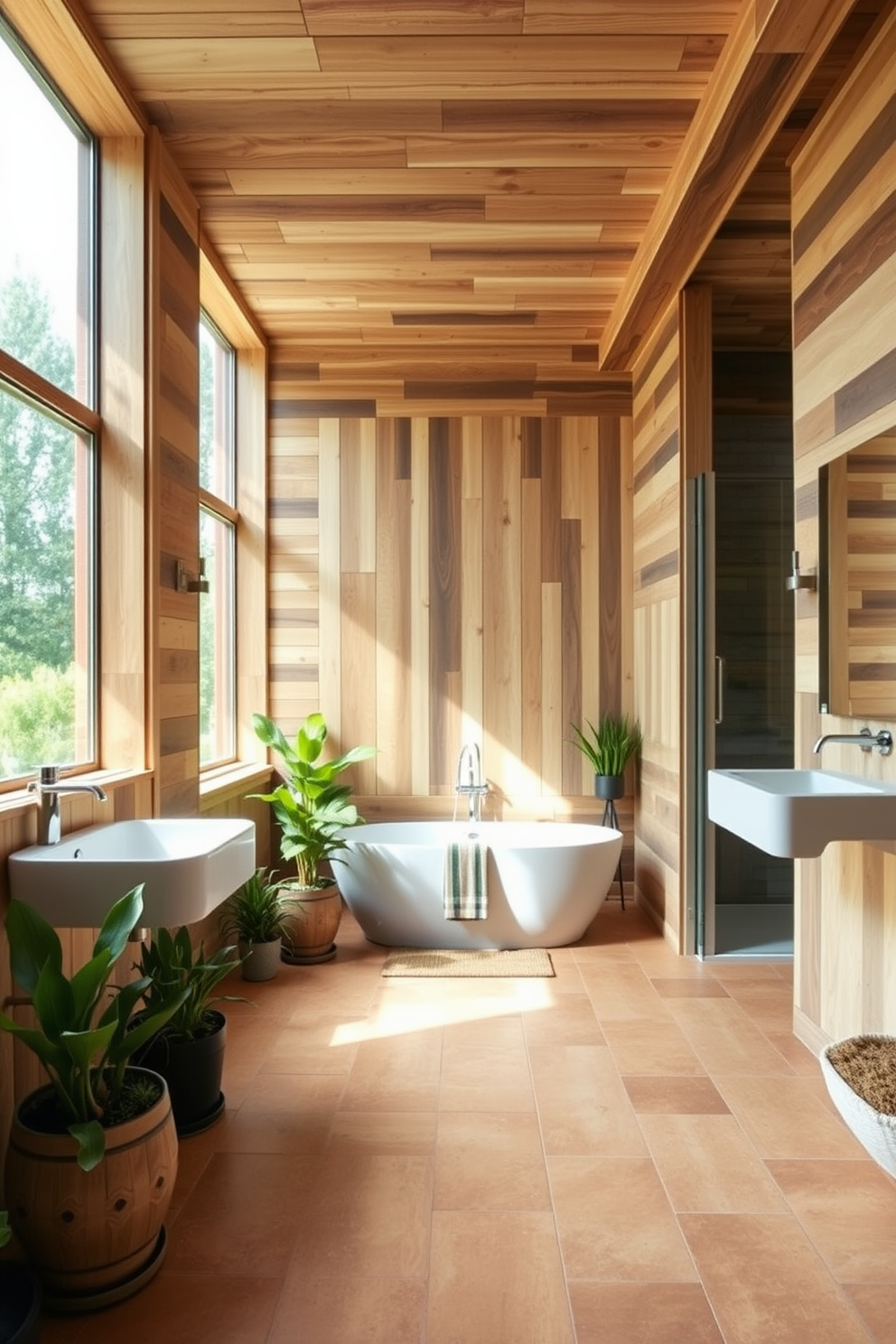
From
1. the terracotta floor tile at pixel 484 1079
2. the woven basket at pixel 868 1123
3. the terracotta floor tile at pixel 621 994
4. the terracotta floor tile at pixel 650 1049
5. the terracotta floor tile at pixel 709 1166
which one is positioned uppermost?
the woven basket at pixel 868 1123

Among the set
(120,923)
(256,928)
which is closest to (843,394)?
(120,923)

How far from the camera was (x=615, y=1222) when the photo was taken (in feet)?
6.75

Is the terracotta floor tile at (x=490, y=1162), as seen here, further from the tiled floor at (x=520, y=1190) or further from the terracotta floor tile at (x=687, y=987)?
the terracotta floor tile at (x=687, y=987)

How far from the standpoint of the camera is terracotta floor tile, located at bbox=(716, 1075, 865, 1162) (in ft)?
7.82

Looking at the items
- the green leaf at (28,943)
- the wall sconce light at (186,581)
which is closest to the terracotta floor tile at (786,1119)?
the green leaf at (28,943)

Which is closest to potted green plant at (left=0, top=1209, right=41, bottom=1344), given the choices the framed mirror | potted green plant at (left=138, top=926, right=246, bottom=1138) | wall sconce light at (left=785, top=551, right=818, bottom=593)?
potted green plant at (left=138, top=926, right=246, bottom=1138)

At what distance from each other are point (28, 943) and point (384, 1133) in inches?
43.4

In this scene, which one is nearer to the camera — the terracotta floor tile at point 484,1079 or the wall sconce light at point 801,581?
the terracotta floor tile at point 484,1079

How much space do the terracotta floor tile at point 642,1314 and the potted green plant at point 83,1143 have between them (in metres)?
0.82

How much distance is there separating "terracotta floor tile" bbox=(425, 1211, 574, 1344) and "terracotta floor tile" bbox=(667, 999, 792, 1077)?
1.05 m

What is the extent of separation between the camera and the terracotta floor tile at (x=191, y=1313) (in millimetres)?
1713

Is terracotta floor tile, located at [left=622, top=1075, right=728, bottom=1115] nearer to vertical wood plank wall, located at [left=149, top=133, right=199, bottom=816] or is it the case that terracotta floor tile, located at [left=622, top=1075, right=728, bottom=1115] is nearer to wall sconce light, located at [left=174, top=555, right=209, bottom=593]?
vertical wood plank wall, located at [left=149, top=133, right=199, bottom=816]

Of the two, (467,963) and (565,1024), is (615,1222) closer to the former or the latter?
(565,1024)

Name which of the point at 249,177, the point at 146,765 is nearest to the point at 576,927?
the point at 146,765
